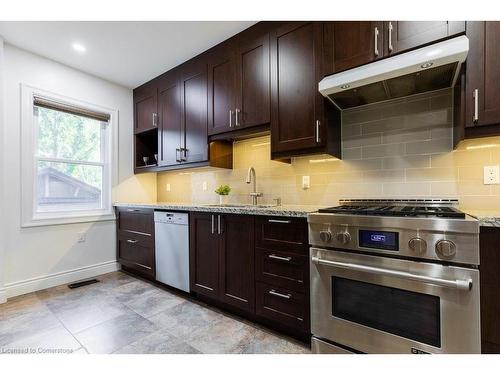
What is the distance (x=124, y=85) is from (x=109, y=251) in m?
Answer: 2.30

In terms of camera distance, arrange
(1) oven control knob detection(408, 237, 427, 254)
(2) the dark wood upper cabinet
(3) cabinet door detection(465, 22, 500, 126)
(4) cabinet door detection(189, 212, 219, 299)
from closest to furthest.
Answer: (1) oven control knob detection(408, 237, 427, 254)
(3) cabinet door detection(465, 22, 500, 126)
(2) the dark wood upper cabinet
(4) cabinet door detection(189, 212, 219, 299)

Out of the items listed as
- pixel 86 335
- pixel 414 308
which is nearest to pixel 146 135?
pixel 86 335

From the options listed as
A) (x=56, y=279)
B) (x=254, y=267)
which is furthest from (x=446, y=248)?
(x=56, y=279)

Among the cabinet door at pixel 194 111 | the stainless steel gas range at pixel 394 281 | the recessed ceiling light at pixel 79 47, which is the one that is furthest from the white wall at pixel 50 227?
the stainless steel gas range at pixel 394 281

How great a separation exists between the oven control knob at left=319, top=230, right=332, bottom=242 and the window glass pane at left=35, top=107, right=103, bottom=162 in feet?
10.3

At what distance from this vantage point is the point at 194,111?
9.16 feet

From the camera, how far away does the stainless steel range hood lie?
1.32 metres

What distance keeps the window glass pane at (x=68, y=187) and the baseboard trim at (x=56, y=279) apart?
750 millimetres

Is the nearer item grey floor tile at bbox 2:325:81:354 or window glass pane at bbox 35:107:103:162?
grey floor tile at bbox 2:325:81:354

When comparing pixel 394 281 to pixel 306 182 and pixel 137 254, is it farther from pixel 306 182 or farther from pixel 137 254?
pixel 137 254

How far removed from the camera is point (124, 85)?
351cm

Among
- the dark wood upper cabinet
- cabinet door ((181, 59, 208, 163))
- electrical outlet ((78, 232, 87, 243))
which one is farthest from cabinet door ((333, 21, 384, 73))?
electrical outlet ((78, 232, 87, 243))

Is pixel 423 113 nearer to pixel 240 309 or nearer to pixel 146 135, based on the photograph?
pixel 240 309

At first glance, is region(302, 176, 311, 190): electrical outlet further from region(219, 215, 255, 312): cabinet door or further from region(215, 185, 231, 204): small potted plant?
region(215, 185, 231, 204): small potted plant
